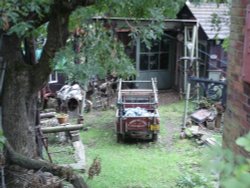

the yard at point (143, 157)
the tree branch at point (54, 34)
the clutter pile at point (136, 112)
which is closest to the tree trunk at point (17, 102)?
the tree branch at point (54, 34)

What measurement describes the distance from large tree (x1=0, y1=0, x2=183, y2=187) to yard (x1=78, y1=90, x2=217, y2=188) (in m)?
2.20

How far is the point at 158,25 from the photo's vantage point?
614cm

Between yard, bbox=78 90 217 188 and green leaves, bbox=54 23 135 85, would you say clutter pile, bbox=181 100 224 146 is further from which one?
green leaves, bbox=54 23 135 85

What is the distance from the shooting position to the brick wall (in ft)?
10.7

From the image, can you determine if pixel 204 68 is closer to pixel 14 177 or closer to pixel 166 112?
pixel 166 112

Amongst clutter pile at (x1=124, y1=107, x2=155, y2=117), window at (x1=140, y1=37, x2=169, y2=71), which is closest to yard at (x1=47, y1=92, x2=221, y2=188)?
clutter pile at (x1=124, y1=107, x2=155, y2=117)

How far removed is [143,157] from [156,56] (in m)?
8.80

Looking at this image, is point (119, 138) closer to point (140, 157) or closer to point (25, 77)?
point (140, 157)

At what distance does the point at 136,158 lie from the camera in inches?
417

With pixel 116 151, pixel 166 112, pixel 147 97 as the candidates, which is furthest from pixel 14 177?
pixel 166 112

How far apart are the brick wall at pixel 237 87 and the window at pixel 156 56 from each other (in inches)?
581

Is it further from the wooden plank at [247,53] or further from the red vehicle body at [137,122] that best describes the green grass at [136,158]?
the wooden plank at [247,53]

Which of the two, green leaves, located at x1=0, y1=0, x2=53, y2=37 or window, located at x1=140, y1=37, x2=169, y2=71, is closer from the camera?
green leaves, located at x1=0, y1=0, x2=53, y2=37

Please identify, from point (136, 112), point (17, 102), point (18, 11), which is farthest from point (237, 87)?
point (136, 112)
